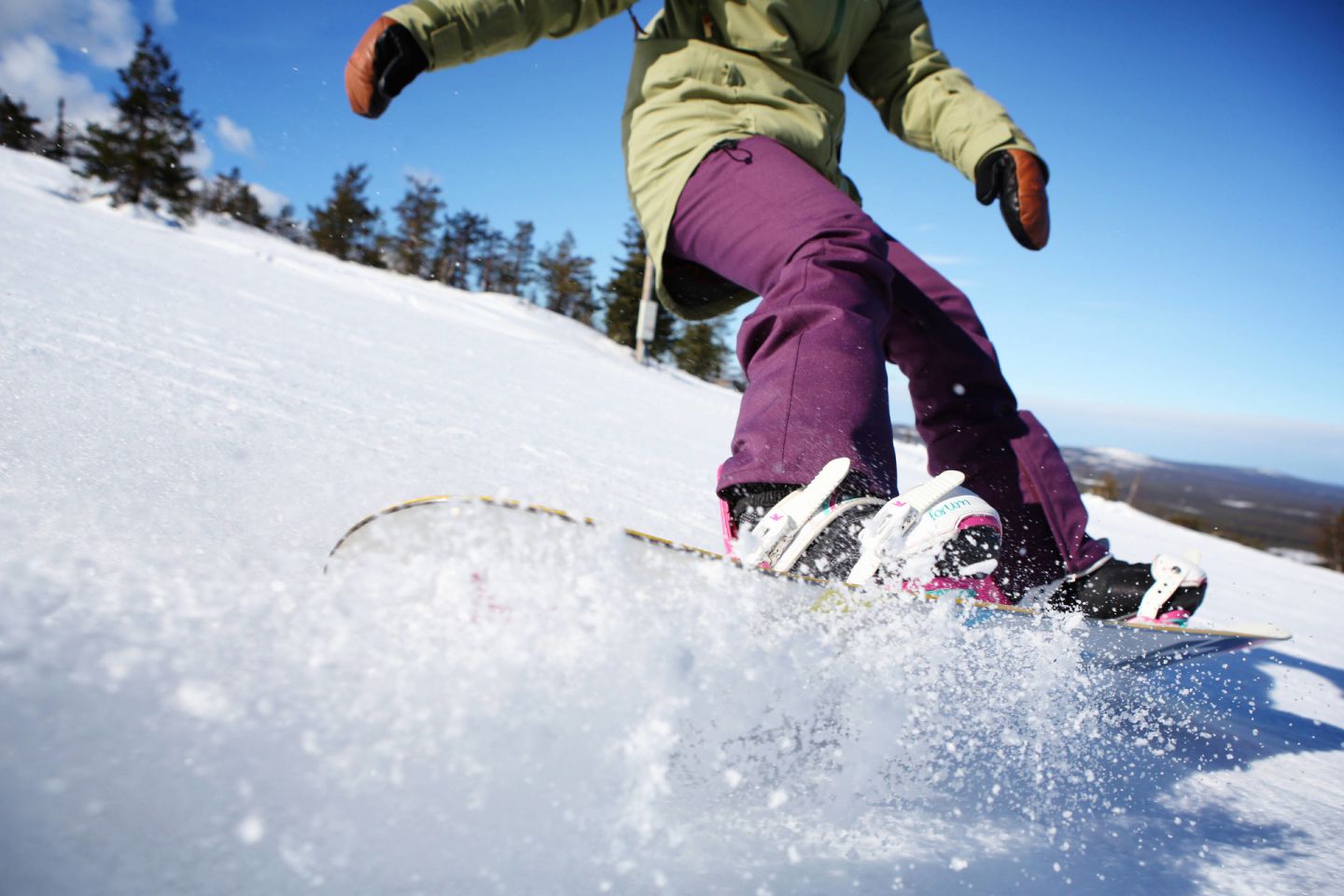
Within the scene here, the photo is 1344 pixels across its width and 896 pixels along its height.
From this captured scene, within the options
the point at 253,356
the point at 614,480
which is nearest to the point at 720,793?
the point at 614,480

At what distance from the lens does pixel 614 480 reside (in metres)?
1.84

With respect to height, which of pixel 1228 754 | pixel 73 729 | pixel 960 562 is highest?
pixel 960 562

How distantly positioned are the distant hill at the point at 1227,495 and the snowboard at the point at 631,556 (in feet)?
146

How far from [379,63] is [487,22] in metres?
0.19

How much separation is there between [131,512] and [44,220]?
3.88 meters

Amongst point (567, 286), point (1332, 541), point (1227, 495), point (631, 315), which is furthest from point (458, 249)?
point (1227, 495)

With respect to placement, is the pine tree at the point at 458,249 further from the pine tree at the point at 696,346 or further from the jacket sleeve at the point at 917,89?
the jacket sleeve at the point at 917,89

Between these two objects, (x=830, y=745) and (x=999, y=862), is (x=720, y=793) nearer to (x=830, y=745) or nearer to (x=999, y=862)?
(x=830, y=745)

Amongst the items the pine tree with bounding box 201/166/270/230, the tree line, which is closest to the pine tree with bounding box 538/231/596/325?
the tree line

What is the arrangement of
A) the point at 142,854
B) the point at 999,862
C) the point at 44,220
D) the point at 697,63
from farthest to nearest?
the point at 44,220, the point at 697,63, the point at 999,862, the point at 142,854

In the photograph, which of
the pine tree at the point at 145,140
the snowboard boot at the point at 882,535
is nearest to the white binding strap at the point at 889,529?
the snowboard boot at the point at 882,535

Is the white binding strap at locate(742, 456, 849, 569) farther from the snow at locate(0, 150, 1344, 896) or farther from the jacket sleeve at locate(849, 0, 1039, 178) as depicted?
the jacket sleeve at locate(849, 0, 1039, 178)

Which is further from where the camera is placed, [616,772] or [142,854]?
[616,772]

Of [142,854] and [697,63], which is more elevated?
[697,63]
